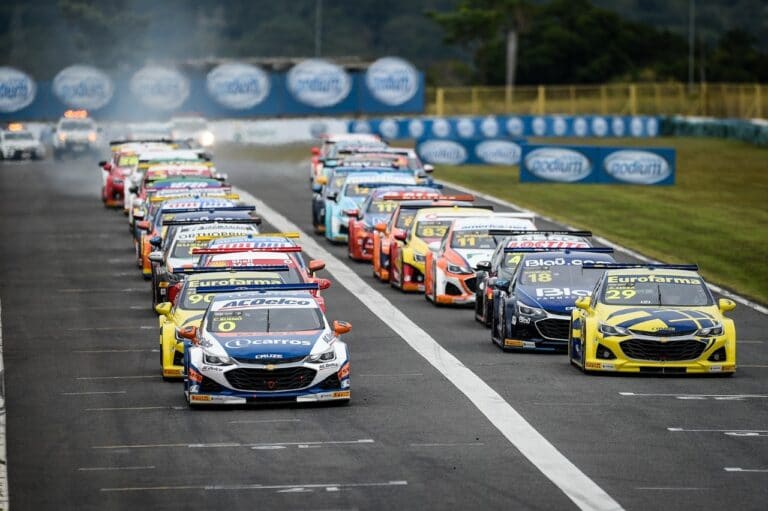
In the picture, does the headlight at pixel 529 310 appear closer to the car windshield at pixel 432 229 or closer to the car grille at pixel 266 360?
the car grille at pixel 266 360

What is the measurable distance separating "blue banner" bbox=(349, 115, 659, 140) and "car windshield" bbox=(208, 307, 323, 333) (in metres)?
54.2

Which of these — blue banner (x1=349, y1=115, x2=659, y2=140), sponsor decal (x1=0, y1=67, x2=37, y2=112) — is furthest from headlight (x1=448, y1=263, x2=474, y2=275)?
sponsor decal (x1=0, y1=67, x2=37, y2=112)

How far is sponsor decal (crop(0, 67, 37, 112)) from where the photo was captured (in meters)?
81.4

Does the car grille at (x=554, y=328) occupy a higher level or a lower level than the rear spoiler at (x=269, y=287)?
lower

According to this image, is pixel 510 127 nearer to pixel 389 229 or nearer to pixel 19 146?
pixel 19 146

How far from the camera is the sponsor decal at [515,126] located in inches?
3360

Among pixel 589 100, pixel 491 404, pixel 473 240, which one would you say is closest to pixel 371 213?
pixel 473 240

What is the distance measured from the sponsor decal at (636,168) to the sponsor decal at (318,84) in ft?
90.4

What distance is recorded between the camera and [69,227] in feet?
153

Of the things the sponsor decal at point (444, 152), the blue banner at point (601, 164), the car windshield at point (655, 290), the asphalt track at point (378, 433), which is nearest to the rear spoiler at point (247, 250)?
the asphalt track at point (378, 433)

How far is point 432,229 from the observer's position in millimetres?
32281

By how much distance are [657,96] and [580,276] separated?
252 ft

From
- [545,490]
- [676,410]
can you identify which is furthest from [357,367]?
[545,490]

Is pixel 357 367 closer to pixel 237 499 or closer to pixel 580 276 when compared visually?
pixel 580 276
